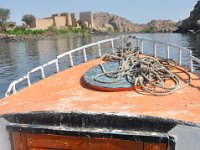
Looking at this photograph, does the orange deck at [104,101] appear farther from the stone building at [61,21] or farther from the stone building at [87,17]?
the stone building at [87,17]

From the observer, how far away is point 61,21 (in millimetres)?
124375

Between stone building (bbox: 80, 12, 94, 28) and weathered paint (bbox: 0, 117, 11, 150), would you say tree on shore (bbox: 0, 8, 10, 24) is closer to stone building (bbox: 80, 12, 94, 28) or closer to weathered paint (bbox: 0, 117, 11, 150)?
stone building (bbox: 80, 12, 94, 28)

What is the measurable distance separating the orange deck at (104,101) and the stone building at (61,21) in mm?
111221

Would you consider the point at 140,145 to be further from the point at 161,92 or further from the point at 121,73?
the point at 121,73

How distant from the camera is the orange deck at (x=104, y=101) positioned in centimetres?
460

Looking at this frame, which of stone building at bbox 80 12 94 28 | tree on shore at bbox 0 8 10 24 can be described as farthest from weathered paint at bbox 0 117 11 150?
stone building at bbox 80 12 94 28

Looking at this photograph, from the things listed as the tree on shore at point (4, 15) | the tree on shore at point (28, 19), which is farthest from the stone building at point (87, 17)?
the tree on shore at point (4, 15)

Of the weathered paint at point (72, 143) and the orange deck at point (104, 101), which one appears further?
the orange deck at point (104, 101)

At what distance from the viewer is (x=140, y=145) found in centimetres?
228

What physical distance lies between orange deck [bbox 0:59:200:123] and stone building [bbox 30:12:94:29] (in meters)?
111

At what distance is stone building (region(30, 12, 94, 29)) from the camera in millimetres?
115688

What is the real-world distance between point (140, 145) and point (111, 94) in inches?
135

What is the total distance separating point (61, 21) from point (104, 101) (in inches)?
4829

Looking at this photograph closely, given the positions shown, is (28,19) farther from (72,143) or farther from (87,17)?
(72,143)
